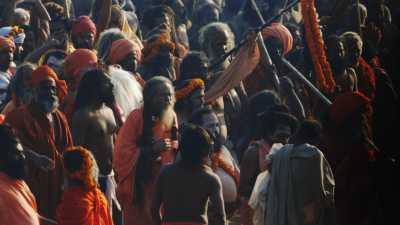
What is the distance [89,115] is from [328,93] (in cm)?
306

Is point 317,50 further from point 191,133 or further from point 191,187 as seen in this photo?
point 191,187

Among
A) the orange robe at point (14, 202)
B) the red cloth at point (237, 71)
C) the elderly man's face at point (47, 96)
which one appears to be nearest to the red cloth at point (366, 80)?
the red cloth at point (237, 71)

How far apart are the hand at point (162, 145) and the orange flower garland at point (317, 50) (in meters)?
2.59

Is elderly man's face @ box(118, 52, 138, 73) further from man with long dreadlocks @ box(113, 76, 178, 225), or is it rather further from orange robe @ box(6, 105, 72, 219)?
orange robe @ box(6, 105, 72, 219)

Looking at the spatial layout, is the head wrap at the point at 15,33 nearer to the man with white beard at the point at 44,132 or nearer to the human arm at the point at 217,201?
the man with white beard at the point at 44,132

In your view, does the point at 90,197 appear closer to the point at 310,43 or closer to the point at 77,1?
the point at 310,43

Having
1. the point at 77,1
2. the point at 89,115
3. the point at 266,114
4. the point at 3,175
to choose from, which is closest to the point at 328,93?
the point at 266,114

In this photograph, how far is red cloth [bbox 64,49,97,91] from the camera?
45.4 feet

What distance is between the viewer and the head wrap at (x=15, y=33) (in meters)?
15.6

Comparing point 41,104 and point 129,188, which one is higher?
point 41,104

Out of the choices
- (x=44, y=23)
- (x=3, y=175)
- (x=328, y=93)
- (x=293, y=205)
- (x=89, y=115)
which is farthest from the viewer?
(x=44, y=23)

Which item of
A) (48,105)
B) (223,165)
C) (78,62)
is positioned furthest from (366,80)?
(48,105)

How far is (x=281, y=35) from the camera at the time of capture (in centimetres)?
1688

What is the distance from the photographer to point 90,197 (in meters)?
11.5
